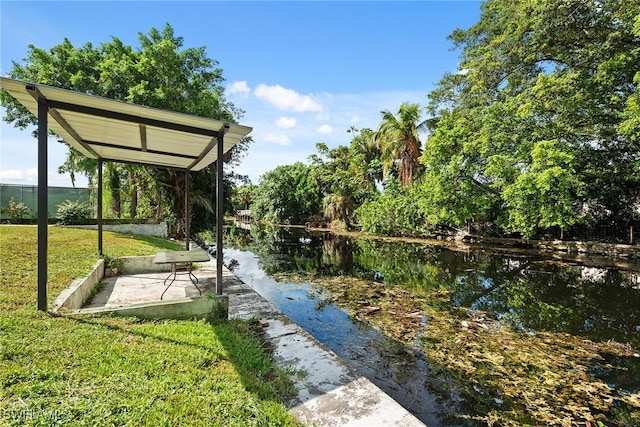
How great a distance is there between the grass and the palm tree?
1714cm

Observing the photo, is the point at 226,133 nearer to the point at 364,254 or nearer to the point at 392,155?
the point at 364,254

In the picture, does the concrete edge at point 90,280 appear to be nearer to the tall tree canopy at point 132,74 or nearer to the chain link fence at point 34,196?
the tall tree canopy at point 132,74

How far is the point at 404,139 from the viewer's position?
1856cm

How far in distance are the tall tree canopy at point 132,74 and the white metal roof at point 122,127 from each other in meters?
5.44

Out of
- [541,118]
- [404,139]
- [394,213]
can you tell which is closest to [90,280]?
[541,118]

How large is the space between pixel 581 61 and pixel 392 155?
32.4 feet

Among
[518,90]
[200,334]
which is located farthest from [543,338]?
[518,90]

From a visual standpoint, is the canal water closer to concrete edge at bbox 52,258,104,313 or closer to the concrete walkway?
the concrete walkway

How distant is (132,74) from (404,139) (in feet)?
46.7

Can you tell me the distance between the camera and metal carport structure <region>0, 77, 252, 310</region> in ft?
9.96

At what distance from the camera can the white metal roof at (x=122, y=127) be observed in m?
3.04

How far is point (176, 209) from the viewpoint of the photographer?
14484 millimetres

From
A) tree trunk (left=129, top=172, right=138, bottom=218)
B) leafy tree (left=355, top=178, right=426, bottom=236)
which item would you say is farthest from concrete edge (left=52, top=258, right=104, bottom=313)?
Result: leafy tree (left=355, top=178, right=426, bottom=236)

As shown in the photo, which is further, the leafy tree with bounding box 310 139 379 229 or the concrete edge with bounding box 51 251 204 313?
the leafy tree with bounding box 310 139 379 229
